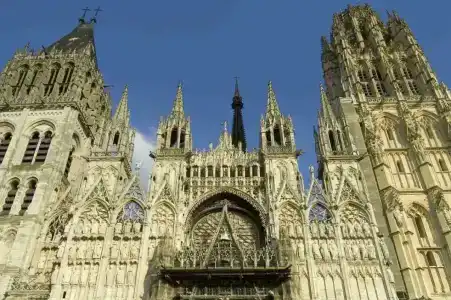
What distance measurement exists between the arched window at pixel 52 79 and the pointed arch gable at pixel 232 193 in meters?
15.9

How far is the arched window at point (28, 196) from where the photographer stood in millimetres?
23700

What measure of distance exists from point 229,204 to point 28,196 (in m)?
12.3

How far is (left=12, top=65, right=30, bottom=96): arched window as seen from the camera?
30639 mm

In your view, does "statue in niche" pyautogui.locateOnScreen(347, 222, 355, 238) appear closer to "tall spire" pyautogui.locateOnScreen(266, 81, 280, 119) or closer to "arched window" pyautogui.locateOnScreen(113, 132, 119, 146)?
"tall spire" pyautogui.locateOnScreen(266, 81, 280, 119)

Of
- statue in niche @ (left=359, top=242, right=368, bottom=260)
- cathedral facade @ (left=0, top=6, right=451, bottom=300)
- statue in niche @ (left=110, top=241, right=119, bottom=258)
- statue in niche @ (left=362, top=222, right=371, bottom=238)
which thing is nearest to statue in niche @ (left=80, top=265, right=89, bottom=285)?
cathedral facade @ (left=0, top=6, right=451, bottom=300)

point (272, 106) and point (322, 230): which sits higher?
point (272, 106)

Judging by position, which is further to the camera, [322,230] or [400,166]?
[400,166]

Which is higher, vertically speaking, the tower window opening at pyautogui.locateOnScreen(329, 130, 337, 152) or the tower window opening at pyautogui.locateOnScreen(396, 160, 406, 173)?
the tower window opening at pyautogui.locateOnScreen(329, 130, 337, 152)

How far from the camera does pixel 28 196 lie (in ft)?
79.8

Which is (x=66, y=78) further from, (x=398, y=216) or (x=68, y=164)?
(x=398, y=216)

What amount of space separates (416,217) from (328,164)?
232 inches

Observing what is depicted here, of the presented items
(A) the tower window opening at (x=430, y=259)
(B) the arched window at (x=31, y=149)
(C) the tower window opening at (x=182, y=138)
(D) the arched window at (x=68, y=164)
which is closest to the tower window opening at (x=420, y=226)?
(A) the tower window opening at (x=430, y=259)

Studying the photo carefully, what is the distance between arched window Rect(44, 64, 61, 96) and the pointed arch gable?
1592cm

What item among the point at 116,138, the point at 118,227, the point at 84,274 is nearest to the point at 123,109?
the point at 116,138
